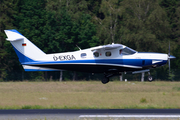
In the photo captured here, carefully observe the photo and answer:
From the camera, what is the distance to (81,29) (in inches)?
2290

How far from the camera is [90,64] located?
82.7 ft

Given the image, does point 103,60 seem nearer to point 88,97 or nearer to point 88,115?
point 88,115

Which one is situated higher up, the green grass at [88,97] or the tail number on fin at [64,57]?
the tail number on fin at [64,57]

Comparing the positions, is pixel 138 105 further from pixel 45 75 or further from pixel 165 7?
pixel 165 7

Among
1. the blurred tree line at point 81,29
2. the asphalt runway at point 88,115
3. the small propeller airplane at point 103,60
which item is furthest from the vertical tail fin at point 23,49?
the blurred tree line at point 81,29

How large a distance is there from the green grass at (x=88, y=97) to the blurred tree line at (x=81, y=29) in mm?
15724

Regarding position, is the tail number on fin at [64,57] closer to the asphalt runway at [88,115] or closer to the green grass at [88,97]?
the asphalt runway at [88,115]

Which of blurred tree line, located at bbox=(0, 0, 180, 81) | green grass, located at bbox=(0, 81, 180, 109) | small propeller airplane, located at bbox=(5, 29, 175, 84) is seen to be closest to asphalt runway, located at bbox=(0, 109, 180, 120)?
small propeller airplane, located at bbox=(5, 29, 175, 84)

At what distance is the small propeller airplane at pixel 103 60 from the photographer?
81.1 feet

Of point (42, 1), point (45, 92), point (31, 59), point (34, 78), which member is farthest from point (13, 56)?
point (31, 59)

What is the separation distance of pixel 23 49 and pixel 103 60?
7.72 metres

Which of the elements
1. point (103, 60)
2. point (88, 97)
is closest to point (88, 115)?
point (103, 60)

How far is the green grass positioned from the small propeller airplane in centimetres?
483

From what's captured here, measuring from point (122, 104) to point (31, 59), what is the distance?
1051cm
